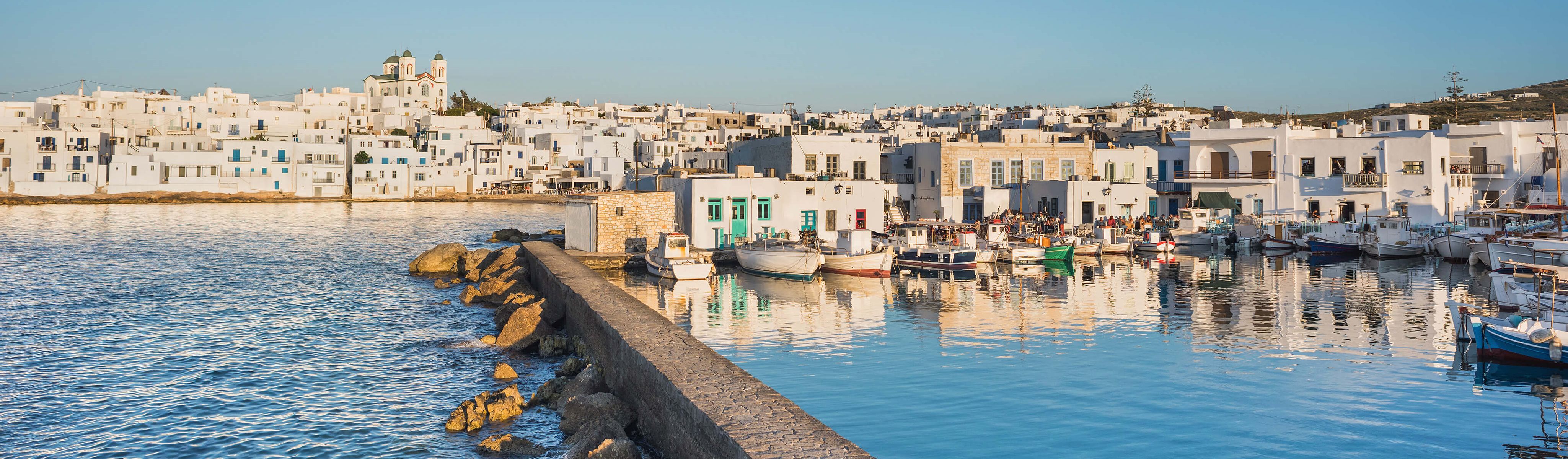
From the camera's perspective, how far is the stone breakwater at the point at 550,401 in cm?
1144

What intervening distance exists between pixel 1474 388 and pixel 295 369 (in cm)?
1892

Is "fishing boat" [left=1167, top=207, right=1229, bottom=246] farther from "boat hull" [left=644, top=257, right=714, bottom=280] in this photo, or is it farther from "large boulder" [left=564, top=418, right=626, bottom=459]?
"large boulder" [left=564, top=418, right=626, bottom=459]

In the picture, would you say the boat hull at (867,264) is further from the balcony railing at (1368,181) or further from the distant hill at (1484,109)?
the distant hill at (1484,109)

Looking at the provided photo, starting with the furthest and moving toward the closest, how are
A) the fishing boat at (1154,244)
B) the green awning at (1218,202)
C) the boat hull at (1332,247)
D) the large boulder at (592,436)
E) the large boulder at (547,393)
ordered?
the green awning at (1218,202), the fishing boat at (1154,244), the boat hull at (1332,247), the large boulder at (547,393), the large boulder at (592,436)

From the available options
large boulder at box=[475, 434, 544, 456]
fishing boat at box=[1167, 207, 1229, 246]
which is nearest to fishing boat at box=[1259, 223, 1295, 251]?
fishing boat at box=[1167, 207, 1229, 246]

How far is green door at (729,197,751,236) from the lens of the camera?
34688 mm

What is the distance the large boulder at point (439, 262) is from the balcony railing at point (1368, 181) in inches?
1459

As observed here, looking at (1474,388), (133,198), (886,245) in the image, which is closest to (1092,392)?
(1474,388)

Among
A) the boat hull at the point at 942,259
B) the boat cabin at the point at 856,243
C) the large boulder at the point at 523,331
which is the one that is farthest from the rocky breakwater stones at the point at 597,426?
the boat hull at the point at 942,259

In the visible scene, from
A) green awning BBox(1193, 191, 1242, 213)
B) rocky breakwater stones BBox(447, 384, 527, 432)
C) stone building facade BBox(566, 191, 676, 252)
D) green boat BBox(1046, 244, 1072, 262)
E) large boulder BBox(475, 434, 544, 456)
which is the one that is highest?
green awning BBox(1193, 191, 1242, 213)

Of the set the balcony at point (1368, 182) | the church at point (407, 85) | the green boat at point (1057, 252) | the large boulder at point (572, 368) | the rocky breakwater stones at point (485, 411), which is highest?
the church at point (407, 85)

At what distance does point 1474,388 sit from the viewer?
1527cm

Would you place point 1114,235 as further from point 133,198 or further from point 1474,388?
point 133,198

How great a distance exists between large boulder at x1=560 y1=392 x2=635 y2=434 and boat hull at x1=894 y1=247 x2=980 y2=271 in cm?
2118
